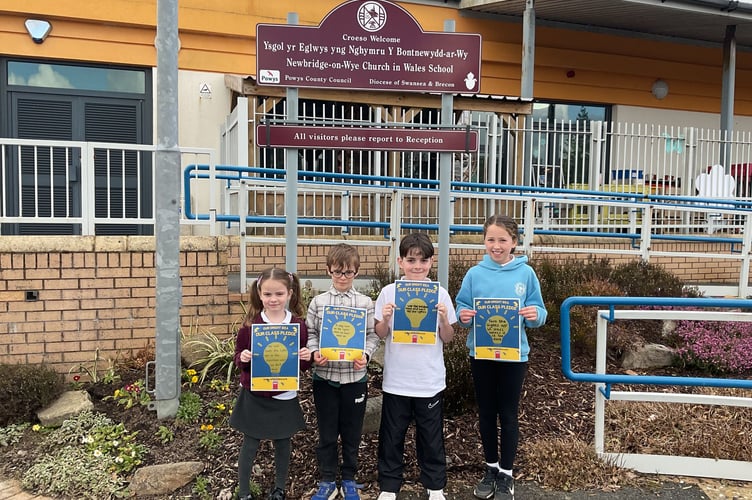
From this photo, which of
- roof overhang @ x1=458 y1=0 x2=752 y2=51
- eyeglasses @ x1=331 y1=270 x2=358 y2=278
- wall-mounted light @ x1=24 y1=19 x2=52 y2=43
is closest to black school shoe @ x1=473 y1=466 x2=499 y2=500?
eyeglasses @ x1=331 y1=270 x2=358 y2=278

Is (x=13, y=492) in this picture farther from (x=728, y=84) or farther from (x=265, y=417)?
(x=728, y=84)

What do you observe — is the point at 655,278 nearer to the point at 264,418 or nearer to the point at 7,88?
the point at 264,418

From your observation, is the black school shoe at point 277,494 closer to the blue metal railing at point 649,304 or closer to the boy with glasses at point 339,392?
the boy with glasses at point 339,392

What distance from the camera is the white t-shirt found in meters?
3.29

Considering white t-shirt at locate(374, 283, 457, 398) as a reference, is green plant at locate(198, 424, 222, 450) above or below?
below

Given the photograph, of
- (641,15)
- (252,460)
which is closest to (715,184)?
(641,15)

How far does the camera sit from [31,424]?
173 inches

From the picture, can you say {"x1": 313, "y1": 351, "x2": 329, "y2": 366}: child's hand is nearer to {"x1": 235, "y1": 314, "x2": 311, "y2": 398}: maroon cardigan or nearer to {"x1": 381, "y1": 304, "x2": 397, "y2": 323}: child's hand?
{"x1": 235, "y1": 314, "x2": 311, "y2": 398}: maroon cardigan

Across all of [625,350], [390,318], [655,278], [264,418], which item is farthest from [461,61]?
[655,278]

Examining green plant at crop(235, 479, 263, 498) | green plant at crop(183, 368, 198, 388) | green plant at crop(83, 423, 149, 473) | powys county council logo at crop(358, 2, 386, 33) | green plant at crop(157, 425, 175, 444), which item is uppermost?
powys county council logo at crop(358, 2, 386, 33)

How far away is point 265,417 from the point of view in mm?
3215

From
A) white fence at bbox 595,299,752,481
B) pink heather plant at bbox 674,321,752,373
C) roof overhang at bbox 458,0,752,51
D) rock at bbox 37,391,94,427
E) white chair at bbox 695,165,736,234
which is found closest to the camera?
white fence at bbox 595,299,752,481

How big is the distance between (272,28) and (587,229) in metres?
6.86

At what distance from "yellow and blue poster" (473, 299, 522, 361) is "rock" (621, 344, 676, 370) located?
8.25ft
